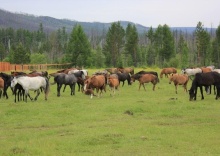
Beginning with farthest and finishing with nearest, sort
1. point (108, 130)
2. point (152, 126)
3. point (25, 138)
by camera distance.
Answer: point (152, 126) < point (108, 130) < point (25, 138)

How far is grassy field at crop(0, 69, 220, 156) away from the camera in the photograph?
39.9 feet

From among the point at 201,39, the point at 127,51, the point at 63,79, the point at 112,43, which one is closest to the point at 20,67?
the point at 63,79

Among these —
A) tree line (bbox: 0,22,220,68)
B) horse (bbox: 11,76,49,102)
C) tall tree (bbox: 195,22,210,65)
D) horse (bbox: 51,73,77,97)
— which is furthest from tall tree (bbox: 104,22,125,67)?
horse (bbox: 11,76,49,102)

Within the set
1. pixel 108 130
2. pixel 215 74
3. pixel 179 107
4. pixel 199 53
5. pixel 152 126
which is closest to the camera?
pixel 108 130

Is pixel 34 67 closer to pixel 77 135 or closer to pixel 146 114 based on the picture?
pixel 146 114

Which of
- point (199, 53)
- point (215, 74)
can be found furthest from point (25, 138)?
point (199, 53)

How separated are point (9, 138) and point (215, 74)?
56.4 ft

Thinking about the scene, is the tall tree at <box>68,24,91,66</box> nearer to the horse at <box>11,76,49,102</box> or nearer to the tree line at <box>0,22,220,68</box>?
the tree line at <box>0,22,220,68</box>

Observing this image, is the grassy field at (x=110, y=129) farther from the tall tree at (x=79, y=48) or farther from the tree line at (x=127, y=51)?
the tree line at (x=127, y=51)

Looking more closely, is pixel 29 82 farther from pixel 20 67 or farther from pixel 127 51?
pixel 127 51

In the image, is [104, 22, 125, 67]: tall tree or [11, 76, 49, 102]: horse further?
[104, 22, 125, 67]: tall tree

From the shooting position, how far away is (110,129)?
1527cm

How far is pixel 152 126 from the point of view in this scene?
52.5ft

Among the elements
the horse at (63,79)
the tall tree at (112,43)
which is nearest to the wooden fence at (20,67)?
the tall tree at (112,43)
